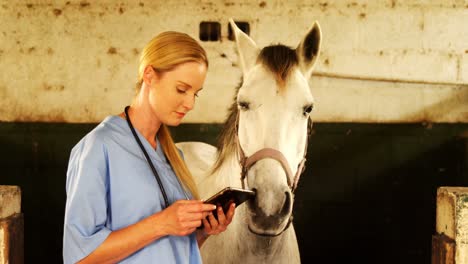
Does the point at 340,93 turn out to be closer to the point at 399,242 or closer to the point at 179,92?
the point at 399,242

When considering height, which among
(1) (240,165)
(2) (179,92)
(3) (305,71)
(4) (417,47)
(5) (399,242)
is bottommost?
(5) (399,242)

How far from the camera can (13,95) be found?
3686 mm

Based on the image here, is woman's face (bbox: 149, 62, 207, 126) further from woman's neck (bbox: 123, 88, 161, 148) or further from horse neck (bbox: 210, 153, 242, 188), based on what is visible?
horse neck (bbox: 210, 153, 242, 188)

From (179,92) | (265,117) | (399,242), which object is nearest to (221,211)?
(179,92)

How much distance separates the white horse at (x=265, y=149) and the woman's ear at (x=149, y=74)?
22.8 inches

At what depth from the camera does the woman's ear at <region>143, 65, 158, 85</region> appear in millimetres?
979

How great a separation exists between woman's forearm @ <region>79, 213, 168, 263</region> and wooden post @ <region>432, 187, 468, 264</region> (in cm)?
110

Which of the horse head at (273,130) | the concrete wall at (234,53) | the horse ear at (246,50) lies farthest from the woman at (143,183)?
the concrete wall at (234,53)

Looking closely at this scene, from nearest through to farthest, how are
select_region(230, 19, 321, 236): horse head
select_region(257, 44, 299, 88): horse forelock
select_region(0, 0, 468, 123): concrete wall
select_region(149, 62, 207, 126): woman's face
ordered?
select_region(149, 62, 207, 126): woman's face
select_region(230, 19, 321, 236): horse head
select_region(257, 44, 299, 88): horse forelock
select_region(0, 0, 468, 123): concrete wall

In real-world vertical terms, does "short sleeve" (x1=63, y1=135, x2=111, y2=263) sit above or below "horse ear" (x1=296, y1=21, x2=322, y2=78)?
below

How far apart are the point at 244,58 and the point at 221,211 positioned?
966 millimetres

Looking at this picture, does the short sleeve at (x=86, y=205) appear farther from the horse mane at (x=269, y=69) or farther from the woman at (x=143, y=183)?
the horse mane at (x=269, y=69)

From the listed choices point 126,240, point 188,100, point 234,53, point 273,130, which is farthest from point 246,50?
point 234,53

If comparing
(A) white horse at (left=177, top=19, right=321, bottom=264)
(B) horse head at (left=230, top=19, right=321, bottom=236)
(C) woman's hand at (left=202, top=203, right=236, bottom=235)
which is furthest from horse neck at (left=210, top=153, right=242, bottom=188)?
(C) woman's hand at (left=202, top=203, right=236, bottom=235)
